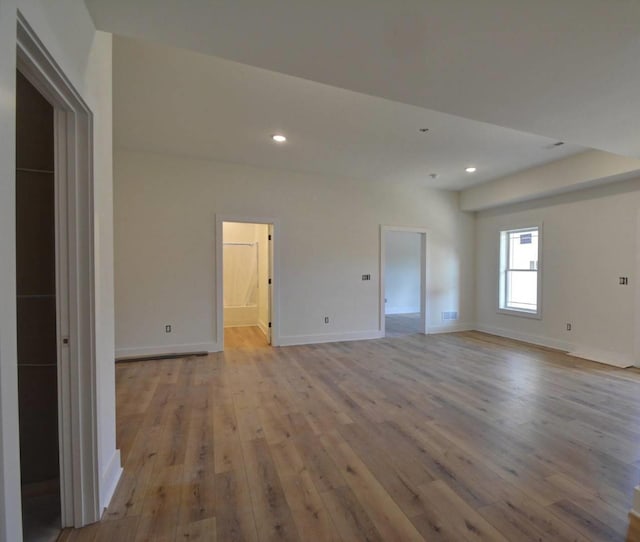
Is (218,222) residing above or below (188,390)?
above

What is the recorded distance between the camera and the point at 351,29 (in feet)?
5.18

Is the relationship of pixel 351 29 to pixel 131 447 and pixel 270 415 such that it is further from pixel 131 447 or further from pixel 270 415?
pixel 131 447

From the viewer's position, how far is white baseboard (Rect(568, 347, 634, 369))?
A: 4078 mm

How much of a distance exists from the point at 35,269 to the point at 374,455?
87.3 inches

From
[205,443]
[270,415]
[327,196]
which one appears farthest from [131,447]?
[327,196]

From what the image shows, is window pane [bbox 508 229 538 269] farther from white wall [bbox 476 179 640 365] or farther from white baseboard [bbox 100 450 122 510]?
white baseboard [bbox 100 450 122 510]

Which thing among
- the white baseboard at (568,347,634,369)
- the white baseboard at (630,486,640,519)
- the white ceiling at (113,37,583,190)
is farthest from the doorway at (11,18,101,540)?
the white baseboard at (568,347,634,369)

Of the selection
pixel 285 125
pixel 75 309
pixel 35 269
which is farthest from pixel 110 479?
pixel 285 125

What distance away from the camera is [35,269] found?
1.59 m

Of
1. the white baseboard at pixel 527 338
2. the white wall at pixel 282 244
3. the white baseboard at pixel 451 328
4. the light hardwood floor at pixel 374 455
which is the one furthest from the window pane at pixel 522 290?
the light hardwood floor at pixel 374 455

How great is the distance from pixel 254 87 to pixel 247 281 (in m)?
4.81

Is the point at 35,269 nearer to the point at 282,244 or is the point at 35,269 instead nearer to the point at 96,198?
the point at 96,198

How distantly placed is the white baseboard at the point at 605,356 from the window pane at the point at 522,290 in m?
0.95

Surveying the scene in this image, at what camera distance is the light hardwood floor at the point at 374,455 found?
1.51 meters
